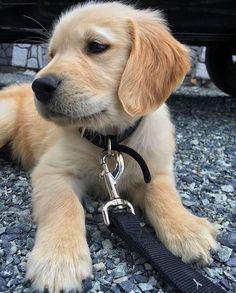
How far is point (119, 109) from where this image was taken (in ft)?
5.77

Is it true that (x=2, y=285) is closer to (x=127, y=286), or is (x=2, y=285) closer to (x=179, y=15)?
(x=127, y=286)

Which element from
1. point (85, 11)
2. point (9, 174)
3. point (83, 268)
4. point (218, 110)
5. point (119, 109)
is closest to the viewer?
point (83, 268)

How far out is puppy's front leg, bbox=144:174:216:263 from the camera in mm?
1492

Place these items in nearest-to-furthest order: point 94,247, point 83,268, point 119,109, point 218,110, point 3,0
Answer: point 83,268, point 94,247, point 119,109, point 3,0, point 218,110

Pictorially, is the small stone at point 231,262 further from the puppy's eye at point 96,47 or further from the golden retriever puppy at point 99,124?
the puppy's eye at point 96,47

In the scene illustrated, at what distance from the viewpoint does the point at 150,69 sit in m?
1.80

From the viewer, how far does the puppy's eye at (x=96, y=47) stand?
5.74ft

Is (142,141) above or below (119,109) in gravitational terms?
below

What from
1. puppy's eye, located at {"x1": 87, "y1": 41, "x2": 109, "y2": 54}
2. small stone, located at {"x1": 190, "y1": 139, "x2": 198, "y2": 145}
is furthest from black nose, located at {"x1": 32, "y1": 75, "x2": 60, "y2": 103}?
small stone, located at {"x1": 190, "y1": 139, "x2": 198, "y2": 145}

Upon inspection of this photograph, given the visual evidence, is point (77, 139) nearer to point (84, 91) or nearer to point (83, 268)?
point (84, 91)

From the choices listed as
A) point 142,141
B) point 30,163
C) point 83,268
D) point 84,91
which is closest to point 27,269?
point 83,268

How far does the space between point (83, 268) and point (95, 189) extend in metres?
0.63

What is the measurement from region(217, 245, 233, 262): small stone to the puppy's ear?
21.9 inches

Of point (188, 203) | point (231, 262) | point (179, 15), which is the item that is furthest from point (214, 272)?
point (179, 15)
